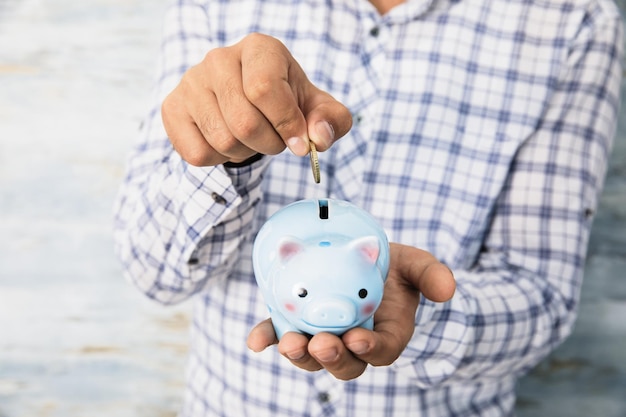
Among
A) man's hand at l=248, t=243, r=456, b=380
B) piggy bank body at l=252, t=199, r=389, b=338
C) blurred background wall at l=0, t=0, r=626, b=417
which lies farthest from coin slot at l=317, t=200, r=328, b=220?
blurred background wall at l=0, t=0, r=626, b=417

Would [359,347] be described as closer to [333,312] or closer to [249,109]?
[333,312]

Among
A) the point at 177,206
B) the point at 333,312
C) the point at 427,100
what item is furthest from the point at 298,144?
the point at 427,100

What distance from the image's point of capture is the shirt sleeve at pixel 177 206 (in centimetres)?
71

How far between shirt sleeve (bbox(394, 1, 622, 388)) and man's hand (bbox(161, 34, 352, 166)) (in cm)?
38

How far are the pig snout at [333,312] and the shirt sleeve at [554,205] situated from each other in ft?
1.16

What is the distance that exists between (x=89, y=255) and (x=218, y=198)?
69 cm

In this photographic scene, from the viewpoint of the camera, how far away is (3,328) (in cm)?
134

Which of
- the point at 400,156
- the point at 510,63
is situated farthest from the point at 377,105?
the point at 510,63

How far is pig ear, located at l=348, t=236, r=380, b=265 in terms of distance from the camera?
0.56 meters

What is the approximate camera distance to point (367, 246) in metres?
0.56

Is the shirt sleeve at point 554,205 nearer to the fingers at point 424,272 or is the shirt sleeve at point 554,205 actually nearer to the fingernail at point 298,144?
the fingers at point 424,272

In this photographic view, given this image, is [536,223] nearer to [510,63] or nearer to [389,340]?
[510,63]

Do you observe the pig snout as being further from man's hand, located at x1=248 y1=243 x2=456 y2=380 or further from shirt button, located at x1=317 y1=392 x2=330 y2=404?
shirt button, located at x1=317 y1=392 x2=330 y2=404

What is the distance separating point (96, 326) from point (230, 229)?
2.20ft
